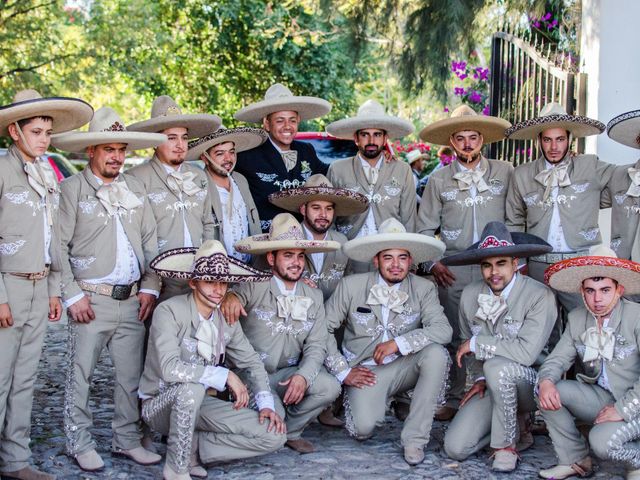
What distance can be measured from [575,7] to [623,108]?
148 centimetres

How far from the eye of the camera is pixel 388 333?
6.28m

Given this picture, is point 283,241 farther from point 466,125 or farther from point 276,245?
point 466,125

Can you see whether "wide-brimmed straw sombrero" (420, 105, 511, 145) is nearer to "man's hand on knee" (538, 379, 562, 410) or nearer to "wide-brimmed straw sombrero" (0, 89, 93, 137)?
"man's hand on knee" (538, 379, 562, 410)

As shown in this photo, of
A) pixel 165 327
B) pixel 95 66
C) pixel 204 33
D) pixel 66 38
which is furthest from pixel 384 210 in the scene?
pixel 204 33

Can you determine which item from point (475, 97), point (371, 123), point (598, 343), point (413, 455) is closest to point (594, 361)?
point (598, 343)

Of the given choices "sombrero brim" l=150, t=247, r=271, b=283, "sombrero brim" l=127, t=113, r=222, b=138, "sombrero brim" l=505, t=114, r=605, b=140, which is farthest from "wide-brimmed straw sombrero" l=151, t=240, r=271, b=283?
"sombrero brim" l=505, t=114, r=605, b=140

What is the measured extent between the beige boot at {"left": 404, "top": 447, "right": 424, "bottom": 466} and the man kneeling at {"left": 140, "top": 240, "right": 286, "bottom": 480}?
0.84 metres

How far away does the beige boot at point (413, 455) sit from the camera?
5.66m

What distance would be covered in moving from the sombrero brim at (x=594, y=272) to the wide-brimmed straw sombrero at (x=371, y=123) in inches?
72.5

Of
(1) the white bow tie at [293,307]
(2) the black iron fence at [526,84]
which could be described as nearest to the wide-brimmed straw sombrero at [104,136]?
(1) the white bow tie at [293,307]

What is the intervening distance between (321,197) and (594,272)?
2038mm

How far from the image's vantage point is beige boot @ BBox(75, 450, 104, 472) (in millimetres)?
5430

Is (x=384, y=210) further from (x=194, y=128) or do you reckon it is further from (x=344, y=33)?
(x=344, y=33)

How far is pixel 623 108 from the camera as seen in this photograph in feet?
24.6
